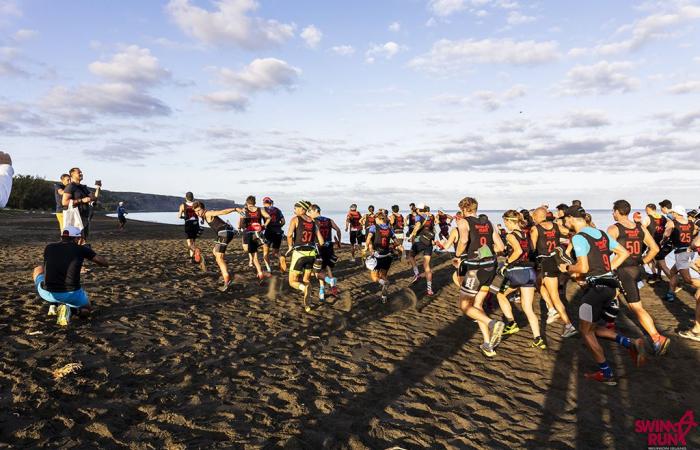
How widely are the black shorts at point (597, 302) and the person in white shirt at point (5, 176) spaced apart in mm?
6503

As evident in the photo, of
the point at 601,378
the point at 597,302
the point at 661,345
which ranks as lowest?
the point at 601,378

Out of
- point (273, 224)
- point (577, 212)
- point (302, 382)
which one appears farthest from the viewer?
point (273, 224)

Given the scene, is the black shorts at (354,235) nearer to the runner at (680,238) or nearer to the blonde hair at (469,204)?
the blonde hair at (469,204)

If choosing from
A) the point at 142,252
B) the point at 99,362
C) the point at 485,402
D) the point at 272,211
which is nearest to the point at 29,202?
the point at 142,252

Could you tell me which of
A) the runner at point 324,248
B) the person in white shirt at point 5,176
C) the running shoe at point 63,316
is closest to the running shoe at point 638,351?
the runner at point 324,248

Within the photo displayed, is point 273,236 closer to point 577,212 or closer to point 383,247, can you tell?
point 383,247

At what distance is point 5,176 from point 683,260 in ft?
42.2

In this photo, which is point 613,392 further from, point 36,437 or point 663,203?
point 663,203

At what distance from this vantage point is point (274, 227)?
12.2 m

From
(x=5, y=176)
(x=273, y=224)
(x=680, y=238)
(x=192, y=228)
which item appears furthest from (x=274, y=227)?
(x=680, y=238)

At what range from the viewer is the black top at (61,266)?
6418 millimetres

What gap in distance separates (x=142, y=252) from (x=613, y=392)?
17762mm

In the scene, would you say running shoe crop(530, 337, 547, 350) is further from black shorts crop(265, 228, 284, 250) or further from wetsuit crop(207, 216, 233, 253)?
black shorts crop(265, 228, 284, 250)

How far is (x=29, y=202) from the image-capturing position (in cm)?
5528
